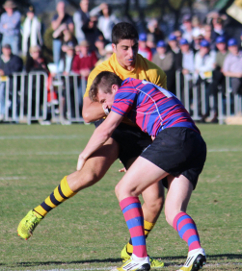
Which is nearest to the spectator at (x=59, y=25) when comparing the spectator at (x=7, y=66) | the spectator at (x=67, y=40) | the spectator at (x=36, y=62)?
the spectator at (x=67, y=40)

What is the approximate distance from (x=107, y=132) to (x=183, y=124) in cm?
56

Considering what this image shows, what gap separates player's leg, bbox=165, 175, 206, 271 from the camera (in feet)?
12.2

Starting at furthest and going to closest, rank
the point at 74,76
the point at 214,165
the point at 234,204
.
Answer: the point at 74,76
the point at 214,165
the point at 234,204

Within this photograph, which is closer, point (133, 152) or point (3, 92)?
point (133, 152)

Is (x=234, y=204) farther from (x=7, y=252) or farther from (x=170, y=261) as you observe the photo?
(x=7, y=252)

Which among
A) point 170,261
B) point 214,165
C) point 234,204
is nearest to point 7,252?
point 170,261

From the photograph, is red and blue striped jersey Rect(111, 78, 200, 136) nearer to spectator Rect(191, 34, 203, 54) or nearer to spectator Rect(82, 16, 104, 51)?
spectator Rect(191, 34, 203, 54)

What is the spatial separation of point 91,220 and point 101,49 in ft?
36.8

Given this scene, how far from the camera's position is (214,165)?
9273 millimetres

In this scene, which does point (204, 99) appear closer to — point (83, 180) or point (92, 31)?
point (92, 31)

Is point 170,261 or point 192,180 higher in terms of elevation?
point 192,180

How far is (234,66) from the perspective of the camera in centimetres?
1536

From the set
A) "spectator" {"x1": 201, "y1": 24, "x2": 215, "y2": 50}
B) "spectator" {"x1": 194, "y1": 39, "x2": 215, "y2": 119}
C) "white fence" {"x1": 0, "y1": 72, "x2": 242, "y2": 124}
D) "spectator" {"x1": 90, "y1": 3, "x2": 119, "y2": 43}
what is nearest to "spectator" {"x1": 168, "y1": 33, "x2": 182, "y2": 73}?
"white fence" {"x1": 0, "y1": 72, "x2": 242, "y2": 124}

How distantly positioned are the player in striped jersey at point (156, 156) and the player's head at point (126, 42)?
2.56 ft
